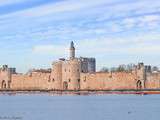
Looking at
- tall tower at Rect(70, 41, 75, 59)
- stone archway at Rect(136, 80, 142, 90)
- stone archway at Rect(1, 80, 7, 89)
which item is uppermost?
tall tower at Rect(70, 41, 75, 59)

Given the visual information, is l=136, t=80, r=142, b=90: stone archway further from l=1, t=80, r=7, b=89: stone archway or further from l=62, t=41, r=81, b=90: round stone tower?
l=1, t=80, r=7, b=89: stone archway

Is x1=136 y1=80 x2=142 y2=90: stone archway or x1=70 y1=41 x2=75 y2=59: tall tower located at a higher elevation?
x1=70 y1=41 x2=75 y2=59: tall tower

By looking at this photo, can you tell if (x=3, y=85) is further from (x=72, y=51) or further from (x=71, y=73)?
(x=71, y=73)

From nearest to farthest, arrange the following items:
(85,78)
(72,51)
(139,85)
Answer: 1. (139,85)
2. (85,78)
3. (72,51)

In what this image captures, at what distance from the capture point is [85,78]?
101125mm

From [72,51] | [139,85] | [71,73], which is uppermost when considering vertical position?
[72,51]

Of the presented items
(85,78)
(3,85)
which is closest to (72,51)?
(85,78)

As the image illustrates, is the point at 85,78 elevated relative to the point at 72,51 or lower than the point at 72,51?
lower

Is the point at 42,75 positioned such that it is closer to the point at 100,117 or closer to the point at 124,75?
the point at 124,75

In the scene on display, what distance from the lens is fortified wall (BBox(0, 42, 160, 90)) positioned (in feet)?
313

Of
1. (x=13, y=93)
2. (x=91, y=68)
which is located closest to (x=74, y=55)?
(x=91, y=68)

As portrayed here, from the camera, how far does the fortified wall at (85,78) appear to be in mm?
95500

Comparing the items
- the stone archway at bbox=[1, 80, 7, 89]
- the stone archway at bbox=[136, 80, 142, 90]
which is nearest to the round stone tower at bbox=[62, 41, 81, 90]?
the stone archway at bbox=[136, 80, 142, 90]

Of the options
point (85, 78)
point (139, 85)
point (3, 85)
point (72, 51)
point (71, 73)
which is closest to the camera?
point (139, 85)
